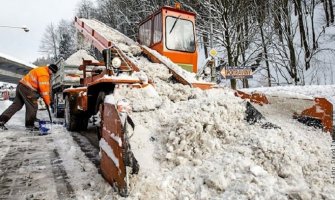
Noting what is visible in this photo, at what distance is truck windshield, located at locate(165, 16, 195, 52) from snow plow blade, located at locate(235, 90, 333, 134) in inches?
107

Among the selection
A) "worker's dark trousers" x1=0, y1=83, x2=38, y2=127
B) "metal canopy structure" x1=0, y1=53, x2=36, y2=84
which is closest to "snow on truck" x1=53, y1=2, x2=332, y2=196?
"worker's dark trousers" x1=0, y1=83, x2=38, y2=127

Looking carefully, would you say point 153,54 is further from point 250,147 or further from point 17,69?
point 17,69

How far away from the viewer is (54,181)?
13.0ft

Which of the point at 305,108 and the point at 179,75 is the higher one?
the point at 179,75

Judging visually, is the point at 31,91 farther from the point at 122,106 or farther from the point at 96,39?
the point at 122,106

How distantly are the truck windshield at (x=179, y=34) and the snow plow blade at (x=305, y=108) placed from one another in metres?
2.72

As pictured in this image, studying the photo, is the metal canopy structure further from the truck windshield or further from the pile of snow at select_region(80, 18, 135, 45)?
the truck windshield

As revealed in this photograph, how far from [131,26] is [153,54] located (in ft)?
73.2

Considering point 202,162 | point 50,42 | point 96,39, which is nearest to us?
point 202,162

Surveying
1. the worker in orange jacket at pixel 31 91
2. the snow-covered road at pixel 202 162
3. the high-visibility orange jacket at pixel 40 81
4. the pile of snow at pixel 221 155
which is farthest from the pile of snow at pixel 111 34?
the pile of snow at pixel 221 155

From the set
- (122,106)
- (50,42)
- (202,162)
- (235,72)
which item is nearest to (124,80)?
(122,106)

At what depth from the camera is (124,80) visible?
4.48 meters

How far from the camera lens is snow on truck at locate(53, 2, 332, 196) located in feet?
11.1

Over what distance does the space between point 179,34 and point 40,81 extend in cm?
345
